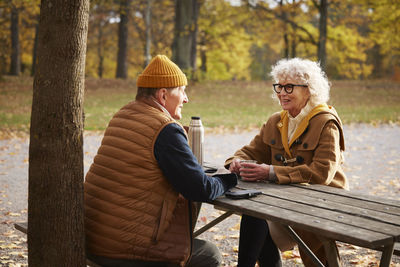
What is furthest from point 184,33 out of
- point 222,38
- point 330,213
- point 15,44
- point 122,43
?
point 330,213

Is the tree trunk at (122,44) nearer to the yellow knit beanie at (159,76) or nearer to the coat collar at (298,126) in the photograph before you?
the coat collar at (298,126)

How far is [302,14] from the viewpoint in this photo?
31.4 metres

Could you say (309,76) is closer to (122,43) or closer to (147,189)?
(147,189)

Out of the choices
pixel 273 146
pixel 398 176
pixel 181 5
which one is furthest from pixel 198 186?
pixel 181 5

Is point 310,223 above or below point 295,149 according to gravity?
below

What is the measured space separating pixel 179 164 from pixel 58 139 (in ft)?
2.27

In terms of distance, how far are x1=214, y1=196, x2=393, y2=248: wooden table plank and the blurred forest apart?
18.2 meters

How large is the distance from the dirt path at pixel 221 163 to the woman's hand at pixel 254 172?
1.31 m

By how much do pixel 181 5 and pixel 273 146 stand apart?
18443mm

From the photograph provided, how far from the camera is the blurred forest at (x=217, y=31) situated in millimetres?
22891

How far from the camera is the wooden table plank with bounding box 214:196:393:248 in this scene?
2.21 meters

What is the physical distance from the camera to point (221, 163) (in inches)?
360

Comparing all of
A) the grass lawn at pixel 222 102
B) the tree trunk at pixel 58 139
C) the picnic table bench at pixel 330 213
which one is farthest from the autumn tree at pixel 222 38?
the tree trunk at pixel 58 139

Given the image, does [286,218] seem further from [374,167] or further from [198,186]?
[374,167]
